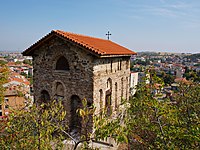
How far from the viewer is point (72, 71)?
28.5ft

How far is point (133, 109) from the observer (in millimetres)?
5340

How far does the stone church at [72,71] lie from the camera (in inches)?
324

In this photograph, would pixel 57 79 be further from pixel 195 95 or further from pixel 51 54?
pixel 195 95

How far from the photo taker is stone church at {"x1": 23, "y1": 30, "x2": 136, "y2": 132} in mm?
8219

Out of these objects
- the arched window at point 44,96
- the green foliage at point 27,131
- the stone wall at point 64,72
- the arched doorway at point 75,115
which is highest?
the stone wall at point 64,72

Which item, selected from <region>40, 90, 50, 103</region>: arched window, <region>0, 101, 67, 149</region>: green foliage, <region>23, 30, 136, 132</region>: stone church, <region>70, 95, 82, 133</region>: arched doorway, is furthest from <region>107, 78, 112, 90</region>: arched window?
<region>0, 101, 67, 149</region>: green foliage

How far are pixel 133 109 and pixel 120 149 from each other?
401cm

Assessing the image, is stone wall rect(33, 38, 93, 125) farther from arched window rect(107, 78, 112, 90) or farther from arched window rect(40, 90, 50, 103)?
arched window rect(107, 78, 112, 90)

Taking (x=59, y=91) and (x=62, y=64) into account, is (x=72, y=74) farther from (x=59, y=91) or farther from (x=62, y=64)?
(x=59, y=91)

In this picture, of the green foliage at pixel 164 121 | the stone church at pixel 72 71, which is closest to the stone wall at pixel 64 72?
the stone church at pixel 72 71

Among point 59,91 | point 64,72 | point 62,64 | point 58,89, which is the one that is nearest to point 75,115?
point 59,91

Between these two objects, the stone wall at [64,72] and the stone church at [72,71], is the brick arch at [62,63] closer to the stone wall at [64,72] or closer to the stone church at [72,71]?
the stone church at [72,71]

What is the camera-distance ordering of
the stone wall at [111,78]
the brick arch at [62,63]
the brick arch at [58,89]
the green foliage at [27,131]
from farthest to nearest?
1. the brick arch at [58,89]
2. the brick arch at [62,63]
3. the stone wall at [111,78]
4. the green foliage at [27,131]

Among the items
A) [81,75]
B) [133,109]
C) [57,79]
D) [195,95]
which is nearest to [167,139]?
[133,109]
